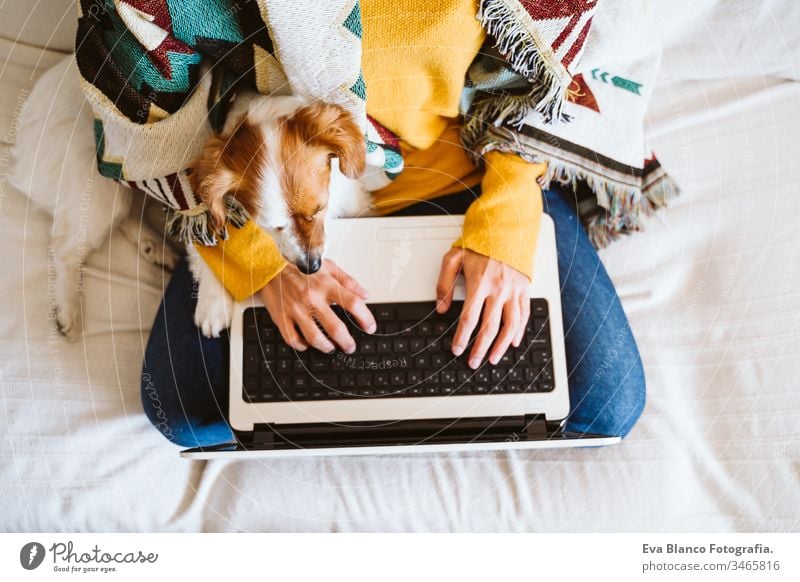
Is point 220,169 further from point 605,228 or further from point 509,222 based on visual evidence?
point 605,228

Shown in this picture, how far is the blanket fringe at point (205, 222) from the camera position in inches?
31.0

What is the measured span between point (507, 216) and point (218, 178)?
381mm

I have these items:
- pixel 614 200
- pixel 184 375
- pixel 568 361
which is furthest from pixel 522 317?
pixel 184 375

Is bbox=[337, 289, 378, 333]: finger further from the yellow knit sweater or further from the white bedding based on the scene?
the white bedding

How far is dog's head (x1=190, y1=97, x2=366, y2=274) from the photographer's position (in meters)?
0.71

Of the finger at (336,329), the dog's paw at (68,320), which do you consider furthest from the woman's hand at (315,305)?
the dog's paw at (68,320)

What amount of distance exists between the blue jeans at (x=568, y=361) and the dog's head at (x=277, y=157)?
203mm

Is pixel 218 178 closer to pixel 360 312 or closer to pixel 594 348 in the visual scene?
pixel 360 312

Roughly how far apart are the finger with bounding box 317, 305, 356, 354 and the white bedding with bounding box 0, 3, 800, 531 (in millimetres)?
219

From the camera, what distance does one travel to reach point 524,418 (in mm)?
835

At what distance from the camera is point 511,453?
0.96 metres

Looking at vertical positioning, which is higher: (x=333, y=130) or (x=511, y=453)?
(x=333, y=130)

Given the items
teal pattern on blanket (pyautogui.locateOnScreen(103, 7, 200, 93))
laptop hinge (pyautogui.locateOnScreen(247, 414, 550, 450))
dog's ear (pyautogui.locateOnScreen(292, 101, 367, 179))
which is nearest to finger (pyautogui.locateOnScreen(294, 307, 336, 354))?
laptop hinge (pyautogui.locateOnScreen(247, 414, 550, 450))

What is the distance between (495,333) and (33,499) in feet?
2.42
